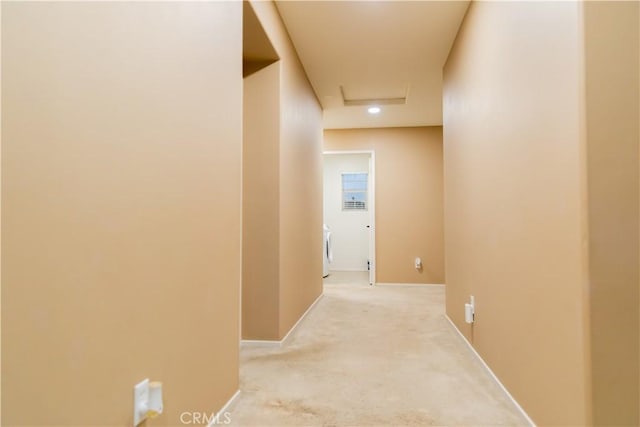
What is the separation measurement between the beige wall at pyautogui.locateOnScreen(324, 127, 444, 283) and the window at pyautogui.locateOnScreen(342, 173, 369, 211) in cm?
162

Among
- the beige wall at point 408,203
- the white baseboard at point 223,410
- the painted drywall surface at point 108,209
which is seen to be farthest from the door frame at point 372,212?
the painted drywall surface at point 108,209

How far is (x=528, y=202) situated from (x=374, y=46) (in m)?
2.21

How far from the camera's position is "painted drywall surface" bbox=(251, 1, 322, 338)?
2.80 metres

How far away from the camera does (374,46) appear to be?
327cm

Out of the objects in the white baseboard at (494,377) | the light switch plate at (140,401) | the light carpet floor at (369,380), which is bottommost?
the light carpet floor at (369,380)

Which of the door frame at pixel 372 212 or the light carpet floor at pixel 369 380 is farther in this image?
the door frame at pixel 372 212

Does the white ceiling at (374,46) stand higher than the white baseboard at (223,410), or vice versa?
the white ceiling at (374,46)

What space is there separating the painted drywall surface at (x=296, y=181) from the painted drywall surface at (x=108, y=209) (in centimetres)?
121

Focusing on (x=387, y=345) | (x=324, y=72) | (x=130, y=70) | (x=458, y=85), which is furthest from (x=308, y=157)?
(x=130, y=70)

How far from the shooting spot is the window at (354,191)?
7.43m

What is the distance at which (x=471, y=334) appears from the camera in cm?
257

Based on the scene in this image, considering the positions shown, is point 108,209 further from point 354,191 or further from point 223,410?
point 354,191

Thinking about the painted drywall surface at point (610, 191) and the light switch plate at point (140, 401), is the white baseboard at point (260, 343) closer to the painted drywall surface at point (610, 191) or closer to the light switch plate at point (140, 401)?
the light switch plate at point (140, 401)

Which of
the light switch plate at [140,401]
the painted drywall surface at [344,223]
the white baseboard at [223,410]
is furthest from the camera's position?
the painted drywall surface at [344,223]
